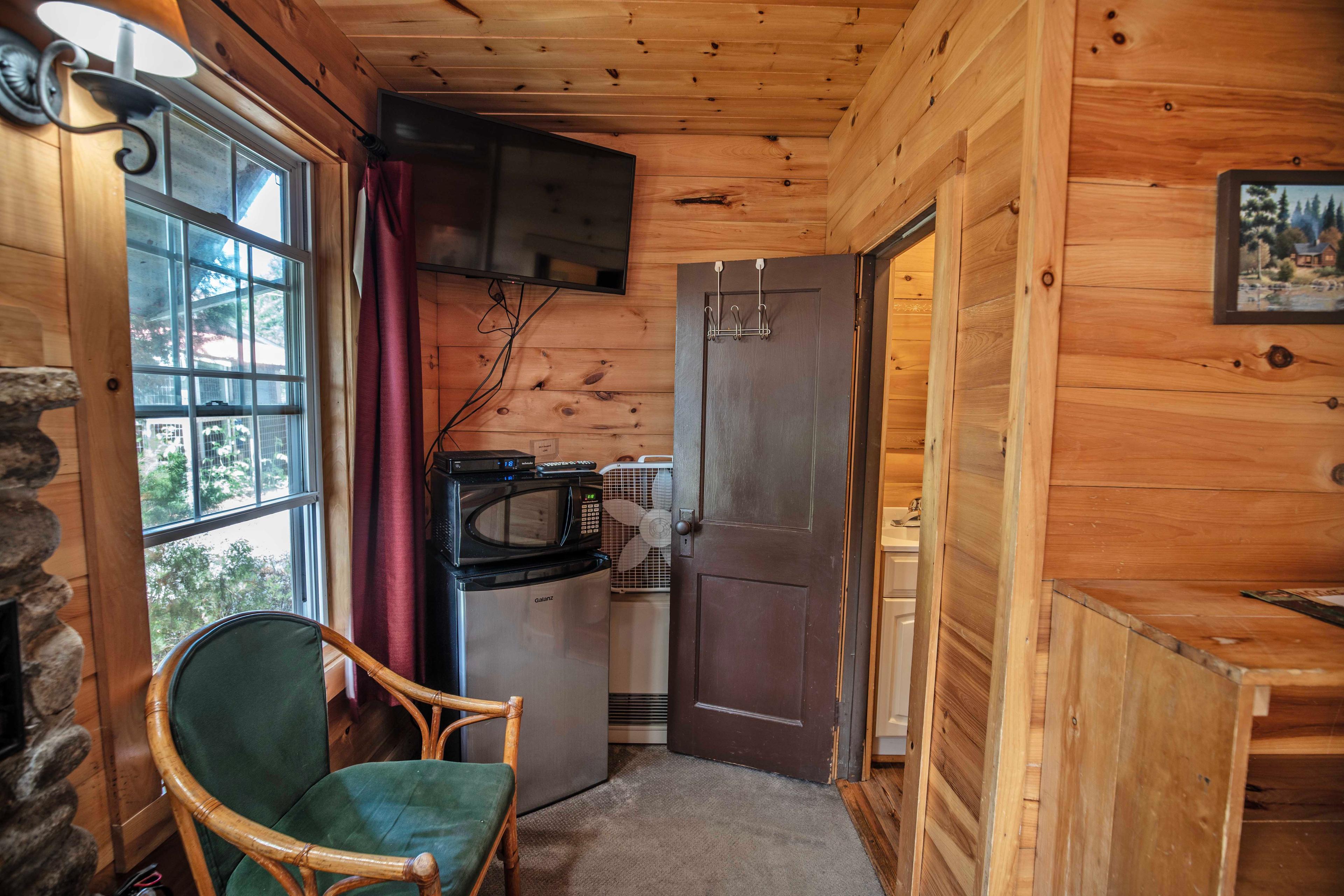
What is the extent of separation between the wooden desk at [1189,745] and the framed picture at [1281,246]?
0.53 m

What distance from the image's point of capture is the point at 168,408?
1.30 metres

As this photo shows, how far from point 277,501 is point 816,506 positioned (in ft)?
5.81

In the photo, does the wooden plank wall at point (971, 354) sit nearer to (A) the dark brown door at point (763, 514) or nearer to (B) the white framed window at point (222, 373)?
(A) the dark brown door at point (763, 514)

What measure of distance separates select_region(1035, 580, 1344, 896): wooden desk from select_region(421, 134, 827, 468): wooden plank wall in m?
1.86

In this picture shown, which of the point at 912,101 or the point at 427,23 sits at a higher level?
the point at 427,23

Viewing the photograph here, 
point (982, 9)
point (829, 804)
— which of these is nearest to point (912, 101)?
point (982, 9)

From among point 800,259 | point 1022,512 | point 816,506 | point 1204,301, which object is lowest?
point 816,506

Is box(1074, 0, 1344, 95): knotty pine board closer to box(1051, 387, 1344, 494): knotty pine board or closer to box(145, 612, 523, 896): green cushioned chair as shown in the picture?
box(1051, 387, 1344, 494): knotty pine board

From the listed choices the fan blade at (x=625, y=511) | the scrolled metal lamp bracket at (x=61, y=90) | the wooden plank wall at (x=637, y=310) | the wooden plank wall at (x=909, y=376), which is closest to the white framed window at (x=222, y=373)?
the scrolled metal lamp bracket at (x=61, y=90)

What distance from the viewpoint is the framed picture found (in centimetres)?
106

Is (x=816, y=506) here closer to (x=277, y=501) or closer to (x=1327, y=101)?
(x=1327, y=101)

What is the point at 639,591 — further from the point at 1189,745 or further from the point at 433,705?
the point at 1189,745

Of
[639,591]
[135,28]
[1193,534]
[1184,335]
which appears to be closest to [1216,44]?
[1184,335]

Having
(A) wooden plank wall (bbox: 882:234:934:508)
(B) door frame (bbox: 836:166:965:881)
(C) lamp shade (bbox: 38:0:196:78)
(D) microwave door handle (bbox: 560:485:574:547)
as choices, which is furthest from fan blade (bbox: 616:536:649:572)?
(C) lamp shade (bbox: 38:0:196:78)
